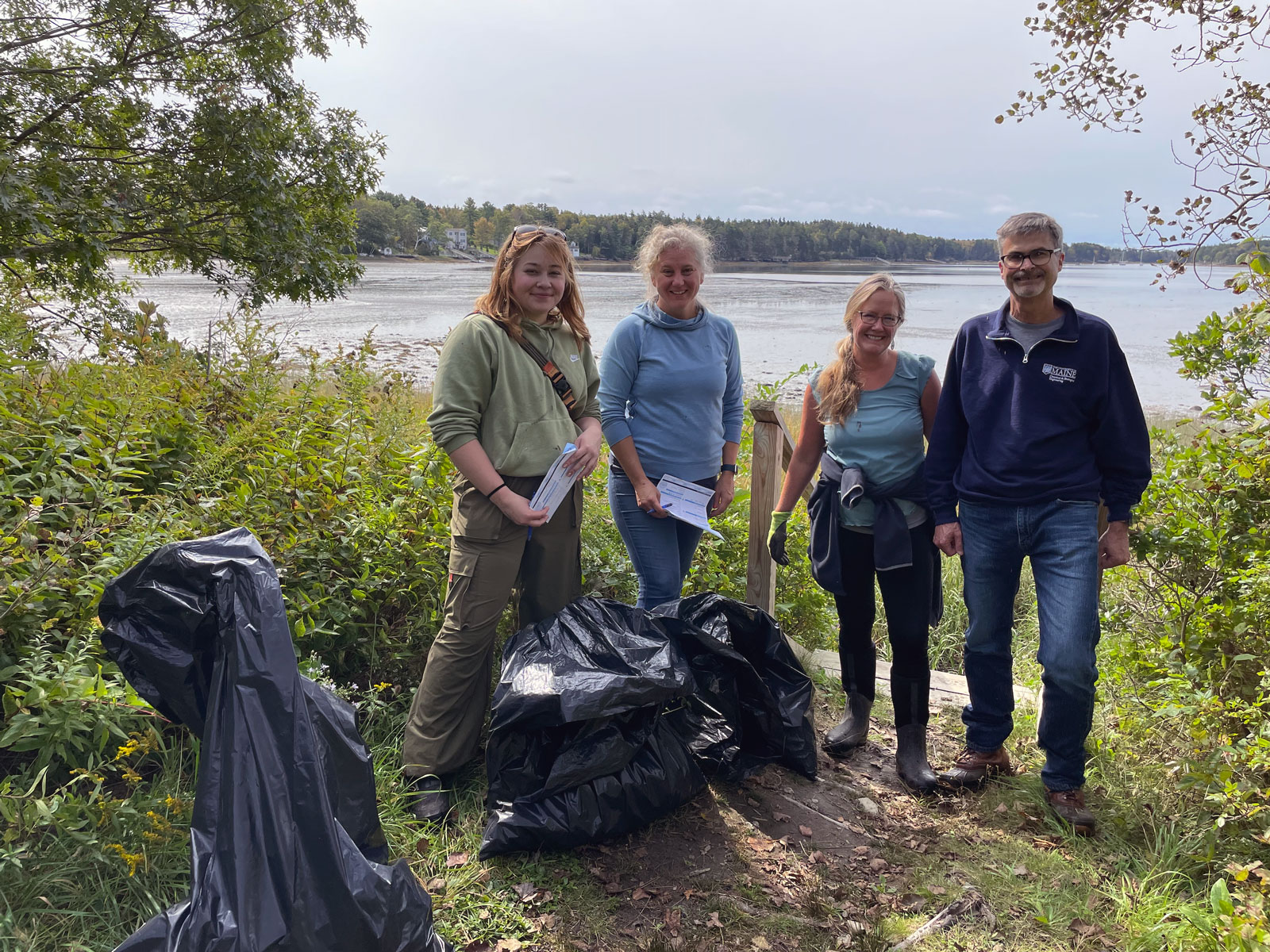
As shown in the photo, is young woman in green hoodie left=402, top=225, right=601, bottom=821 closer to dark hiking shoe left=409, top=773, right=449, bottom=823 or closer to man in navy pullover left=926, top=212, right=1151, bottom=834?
dark hiking shoe left=409, top=773, right=449, bottom=823

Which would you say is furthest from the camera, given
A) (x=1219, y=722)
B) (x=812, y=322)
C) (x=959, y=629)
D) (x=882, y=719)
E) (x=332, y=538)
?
(x=812, y=322)

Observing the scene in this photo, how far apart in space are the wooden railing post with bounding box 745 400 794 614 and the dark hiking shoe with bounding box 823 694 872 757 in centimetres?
60

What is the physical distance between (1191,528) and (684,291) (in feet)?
6.10

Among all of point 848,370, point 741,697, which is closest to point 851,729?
point 741,697

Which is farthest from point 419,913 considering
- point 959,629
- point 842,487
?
point 959,629

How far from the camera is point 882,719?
344 centimetres

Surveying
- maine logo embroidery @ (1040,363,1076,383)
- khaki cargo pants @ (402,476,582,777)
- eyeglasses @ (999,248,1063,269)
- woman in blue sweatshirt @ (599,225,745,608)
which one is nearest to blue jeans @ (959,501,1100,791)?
maine logo embroidery @ (1040,363,1076,383)

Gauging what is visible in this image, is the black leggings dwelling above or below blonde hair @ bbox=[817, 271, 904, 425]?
below

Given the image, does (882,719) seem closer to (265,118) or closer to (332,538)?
(332,538)

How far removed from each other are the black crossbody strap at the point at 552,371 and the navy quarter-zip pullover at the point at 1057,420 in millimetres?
1248

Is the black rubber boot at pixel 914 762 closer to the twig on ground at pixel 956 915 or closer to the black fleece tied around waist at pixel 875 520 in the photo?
the black fleece tied around waist at pixel 875 520

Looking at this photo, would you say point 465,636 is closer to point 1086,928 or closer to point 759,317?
point 1086,928

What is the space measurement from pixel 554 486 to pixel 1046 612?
160cm

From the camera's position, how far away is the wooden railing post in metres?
3.42
